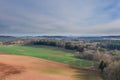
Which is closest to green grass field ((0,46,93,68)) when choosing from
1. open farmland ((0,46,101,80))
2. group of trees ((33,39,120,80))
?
open farmland ((0,46,101,80))

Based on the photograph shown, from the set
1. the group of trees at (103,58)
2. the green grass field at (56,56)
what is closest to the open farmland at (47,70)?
the green grass field at (56,56)

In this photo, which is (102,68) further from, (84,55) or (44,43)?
(44,43)

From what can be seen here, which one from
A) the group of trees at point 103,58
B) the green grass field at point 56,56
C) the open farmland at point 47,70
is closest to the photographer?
the group of trees at point 103,58

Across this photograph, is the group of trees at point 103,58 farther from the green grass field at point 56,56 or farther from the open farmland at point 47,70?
the green grass field at point 56,56

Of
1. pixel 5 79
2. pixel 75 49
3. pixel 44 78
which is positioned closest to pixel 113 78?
pixel 44 78

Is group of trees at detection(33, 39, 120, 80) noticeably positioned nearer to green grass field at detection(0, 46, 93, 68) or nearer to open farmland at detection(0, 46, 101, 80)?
open farmland at detection(0, 46, 101, 80)

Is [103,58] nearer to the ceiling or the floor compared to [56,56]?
nearer to the floor

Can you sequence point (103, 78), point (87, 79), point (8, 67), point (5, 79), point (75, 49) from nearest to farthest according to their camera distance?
1. point (5, 79)
2. point (87, 79)
3. point (103, 78)
4. point (8, 67)
5. point (75, 49)

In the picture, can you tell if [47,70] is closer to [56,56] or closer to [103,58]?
[56,56]

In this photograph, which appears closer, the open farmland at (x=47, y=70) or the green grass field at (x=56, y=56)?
the open farmland at (x=47, y=70)

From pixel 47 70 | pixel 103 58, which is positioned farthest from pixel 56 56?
pixel 47 70

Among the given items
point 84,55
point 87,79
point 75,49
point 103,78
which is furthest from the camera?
point 75,49
